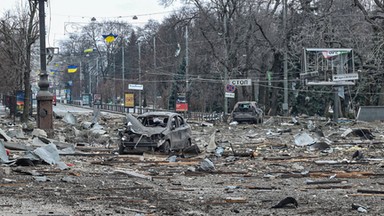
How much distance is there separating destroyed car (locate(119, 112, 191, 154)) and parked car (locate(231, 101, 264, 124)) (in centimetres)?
2430

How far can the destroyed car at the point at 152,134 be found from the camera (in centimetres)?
2133

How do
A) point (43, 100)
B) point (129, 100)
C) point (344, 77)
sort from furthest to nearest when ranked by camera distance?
point (129, 100) → point (344, 77) → point (43, 100)

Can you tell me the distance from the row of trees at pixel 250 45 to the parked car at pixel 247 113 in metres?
6.23

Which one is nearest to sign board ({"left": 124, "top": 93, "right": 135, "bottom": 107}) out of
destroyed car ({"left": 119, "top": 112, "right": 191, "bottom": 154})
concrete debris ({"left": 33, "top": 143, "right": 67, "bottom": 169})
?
destroyed car ({"left": 119, "top": 112, "right": 191, "bottom": 154})

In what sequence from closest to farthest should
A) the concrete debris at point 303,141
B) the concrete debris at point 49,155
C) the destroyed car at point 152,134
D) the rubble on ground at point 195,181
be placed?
1. the rubble on ground at point 195,181
2. the concrete debris at point 49,155
3. the destroyed car at point 152,134
4. the concrete debris at point 303,141

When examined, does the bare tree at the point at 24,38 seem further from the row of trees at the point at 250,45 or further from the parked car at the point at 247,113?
the parked car at the point at 247,113

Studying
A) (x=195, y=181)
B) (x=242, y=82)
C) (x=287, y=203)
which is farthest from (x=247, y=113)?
(x=287, y=203)

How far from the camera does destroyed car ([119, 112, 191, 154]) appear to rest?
21328 millimetres

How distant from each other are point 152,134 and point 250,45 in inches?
1622

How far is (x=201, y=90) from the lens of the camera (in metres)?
77.0

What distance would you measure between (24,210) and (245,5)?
50781 mm

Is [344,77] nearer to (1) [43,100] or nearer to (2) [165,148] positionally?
(1) [43,100]

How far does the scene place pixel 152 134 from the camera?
842 inches

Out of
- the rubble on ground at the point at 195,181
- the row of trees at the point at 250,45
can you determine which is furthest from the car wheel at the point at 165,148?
the row of trees at the point at 250,45
